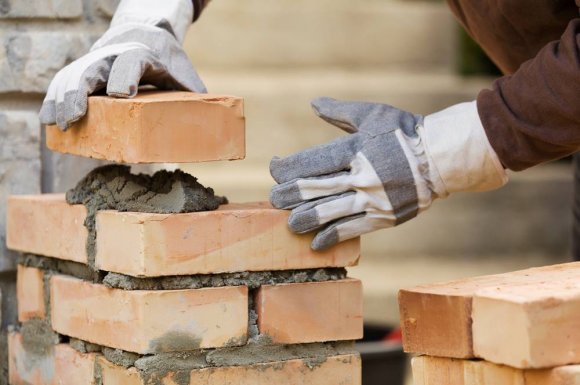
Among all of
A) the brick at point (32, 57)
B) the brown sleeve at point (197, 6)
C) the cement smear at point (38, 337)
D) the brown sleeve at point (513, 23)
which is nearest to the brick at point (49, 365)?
the cement smear at point (38, 337)

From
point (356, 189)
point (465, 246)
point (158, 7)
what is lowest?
point (465, 246)

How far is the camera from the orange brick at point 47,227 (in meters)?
2.39

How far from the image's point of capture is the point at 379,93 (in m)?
6.09

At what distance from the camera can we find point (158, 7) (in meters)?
2.67

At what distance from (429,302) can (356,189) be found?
341 mm

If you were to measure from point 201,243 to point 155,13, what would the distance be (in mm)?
691

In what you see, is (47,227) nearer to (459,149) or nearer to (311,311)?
(311,311)

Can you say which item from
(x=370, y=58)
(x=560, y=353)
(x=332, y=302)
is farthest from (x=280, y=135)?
(x=560, y=353)

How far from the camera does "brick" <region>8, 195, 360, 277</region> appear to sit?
218 centimetres

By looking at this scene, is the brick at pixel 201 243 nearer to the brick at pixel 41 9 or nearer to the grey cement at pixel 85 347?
the grey cement at pixel 85 347

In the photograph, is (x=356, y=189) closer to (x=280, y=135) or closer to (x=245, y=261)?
(x=245, y=261)

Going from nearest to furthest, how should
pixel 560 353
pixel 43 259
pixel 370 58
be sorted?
pixel 560 353
pixel 43 259
pixel 370 58

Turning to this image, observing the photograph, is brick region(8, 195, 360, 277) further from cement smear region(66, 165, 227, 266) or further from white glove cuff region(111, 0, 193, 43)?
white glove cuff region(111, 0, 193, 43)

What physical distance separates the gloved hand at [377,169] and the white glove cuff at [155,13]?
19.1 inches
